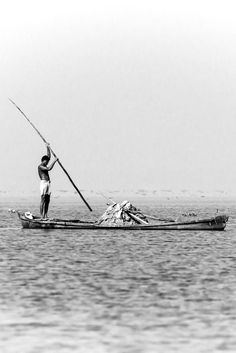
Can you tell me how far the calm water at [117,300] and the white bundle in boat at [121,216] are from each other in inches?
424

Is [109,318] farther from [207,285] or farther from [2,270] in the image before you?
[2,270]

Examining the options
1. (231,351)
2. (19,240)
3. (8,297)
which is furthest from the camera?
(19,240)

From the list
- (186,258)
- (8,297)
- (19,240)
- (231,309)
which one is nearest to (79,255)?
(186,258)

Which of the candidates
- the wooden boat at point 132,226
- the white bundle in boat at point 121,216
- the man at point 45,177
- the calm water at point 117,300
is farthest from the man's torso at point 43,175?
the calm water at point 117,300

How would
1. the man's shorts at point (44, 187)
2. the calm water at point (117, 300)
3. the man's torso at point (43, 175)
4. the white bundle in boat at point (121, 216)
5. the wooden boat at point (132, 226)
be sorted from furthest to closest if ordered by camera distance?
1. the white bundle in boat at point (121, 216)
2. the wooden boat at point (132, 226)
3. the man's shorts at point (44, 187)
4. the man's torso at point (43, 175)
5. the calm water at point (117, 300)

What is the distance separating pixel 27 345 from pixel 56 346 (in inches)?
15.2

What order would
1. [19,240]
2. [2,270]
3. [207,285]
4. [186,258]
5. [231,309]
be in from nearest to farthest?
1. [231,309]
2. [207,285]
3. [2,270]
4. [186,258]
5. [19,240]

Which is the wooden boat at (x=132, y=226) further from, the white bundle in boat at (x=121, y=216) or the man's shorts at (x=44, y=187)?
the man's shorts at (x=44, y=187)

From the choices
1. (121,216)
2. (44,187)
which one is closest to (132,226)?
(121,216)

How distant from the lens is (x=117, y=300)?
1670cm

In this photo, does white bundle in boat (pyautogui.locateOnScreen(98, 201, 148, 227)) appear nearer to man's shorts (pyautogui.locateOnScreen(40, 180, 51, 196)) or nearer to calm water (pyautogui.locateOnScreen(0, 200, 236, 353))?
man's shorts (pyautogui.locateOnScreen(40, 180, 51, 196))

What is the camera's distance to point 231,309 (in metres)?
15.5

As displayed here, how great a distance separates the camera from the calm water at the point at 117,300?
41.3ft

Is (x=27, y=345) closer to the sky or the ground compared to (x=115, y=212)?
closer to the ground
